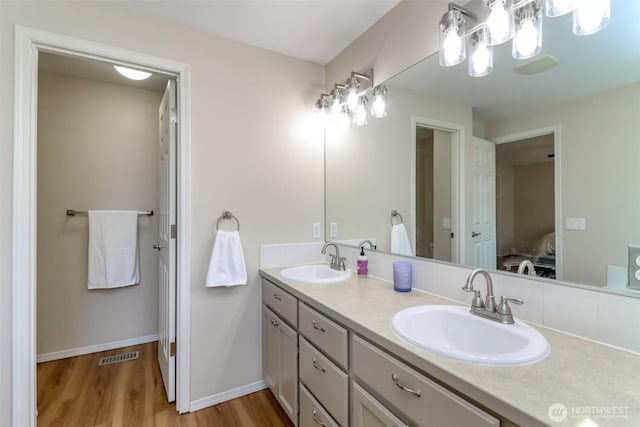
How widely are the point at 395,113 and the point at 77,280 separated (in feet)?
9.17

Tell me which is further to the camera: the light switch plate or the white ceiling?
the white ceiling

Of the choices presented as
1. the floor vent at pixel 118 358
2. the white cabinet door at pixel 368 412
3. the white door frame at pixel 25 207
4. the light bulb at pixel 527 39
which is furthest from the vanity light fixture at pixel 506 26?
the floor vent at pixel 118 358

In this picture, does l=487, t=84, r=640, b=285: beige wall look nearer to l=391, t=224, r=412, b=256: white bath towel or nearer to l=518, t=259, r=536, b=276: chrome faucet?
l=518, t=259, r=536, b=276: chrome faucet

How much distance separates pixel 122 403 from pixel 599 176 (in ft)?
8.79

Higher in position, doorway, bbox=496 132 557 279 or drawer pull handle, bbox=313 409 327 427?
doorway, bbox=496 132 557 279

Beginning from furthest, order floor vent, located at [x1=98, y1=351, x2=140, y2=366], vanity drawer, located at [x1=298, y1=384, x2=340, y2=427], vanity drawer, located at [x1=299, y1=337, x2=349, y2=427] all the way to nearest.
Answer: floor vent, located at [x1=98, y1=351, x2=140, y2=366]
vanity drawer, located at [x1=298, y1=384, x2=340, y2=427]
vanity drawer, located at [x1=299, y1=337, x2=349, y2=427]

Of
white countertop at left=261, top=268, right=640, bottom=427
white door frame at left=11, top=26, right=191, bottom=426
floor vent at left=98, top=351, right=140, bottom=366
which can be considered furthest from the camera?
floor vent at left=98, top=351, right=140, bottom=366

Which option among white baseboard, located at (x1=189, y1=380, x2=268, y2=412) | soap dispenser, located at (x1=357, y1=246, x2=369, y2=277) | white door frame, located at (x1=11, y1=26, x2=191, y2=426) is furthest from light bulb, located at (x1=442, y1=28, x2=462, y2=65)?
white baseboard, located at (x1=189, y1=380, x2=268, y2=412)

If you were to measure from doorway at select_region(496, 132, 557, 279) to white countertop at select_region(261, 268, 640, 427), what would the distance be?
0.88 feet

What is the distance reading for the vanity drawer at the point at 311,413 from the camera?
129 centimetres

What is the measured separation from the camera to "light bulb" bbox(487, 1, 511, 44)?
1.13m

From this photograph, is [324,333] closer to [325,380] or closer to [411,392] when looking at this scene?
[325,380]

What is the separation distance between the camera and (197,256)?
1.84 metres

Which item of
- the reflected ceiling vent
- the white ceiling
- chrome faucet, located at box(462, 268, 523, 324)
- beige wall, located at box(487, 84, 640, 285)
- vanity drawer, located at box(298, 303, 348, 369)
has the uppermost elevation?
the white ceiling
